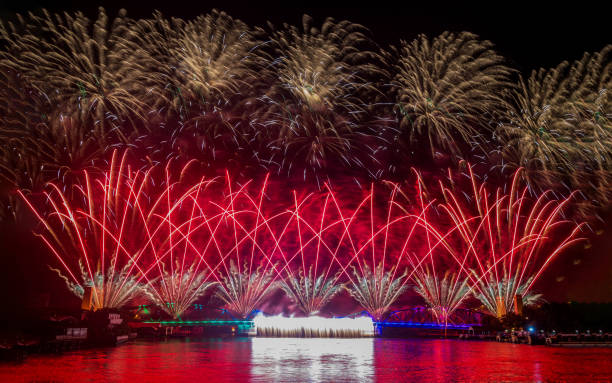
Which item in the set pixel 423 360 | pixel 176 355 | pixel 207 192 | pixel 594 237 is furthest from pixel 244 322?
pixel 594 237

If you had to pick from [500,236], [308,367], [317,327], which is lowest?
[308,367]

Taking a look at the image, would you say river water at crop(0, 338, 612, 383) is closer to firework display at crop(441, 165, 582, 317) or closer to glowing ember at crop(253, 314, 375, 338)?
firework display at crop(441, 165, 582, 317)

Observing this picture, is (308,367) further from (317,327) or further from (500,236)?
(317,327)

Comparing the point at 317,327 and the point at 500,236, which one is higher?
the point at 500,236

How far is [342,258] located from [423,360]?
31635 mm

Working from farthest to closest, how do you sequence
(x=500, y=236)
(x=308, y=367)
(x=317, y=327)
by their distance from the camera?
1. (x=317, y=327)
2. (x=500, y=236)
3. (x=308, y=367)

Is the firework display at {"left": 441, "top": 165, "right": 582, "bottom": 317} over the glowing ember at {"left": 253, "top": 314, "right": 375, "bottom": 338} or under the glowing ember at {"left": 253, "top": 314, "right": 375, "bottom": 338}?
over

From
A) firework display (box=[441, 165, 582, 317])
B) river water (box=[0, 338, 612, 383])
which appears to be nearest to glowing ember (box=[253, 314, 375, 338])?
firework display (box=[441, 165, 582, 317])

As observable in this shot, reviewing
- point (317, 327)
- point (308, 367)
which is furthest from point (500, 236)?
point (308, 367)

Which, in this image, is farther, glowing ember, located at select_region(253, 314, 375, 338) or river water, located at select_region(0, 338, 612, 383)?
glowing ember, located at select_region(253, 314, 375, 338)

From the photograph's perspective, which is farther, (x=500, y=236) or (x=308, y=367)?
(x=500, y=236)

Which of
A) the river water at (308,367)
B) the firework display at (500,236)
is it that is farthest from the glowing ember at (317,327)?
the river water at (308,367)

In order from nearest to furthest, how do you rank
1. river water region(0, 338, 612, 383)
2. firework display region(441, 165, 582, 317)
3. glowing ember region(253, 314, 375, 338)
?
river water region(0, 338, 612, 383) → firework display region(441, 165, 582, 317) → glowing ember region(253, 314, 375, 338)

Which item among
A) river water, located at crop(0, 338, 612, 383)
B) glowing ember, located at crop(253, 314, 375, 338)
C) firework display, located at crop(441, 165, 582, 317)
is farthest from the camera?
glowing ember, located at crop(253, 314, 375, 338)
